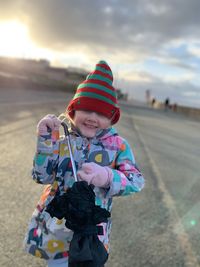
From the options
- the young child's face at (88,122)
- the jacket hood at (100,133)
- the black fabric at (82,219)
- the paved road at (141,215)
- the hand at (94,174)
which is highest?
the young child's face at (88,122)

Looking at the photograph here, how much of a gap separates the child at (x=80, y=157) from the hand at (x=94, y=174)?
117mm

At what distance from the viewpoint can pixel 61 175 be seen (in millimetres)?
2543

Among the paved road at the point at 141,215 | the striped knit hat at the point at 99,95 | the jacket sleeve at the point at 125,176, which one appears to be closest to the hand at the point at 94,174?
the jacket sleeve at the point at 125,176

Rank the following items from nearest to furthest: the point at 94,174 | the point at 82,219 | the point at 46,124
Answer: the point at 82,219 → the point at 94,174 → the point at 46,124

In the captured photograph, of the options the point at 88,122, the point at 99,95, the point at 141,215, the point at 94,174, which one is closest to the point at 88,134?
the point at 88,122

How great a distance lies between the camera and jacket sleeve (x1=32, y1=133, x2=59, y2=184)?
7.98ft

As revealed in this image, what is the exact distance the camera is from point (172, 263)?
3.54 m

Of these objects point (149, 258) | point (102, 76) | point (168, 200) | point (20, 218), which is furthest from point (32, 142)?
point (102, 76)

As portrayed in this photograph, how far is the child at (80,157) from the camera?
2477 millimetres

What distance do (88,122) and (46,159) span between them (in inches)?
13.1

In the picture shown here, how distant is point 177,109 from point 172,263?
183 feet

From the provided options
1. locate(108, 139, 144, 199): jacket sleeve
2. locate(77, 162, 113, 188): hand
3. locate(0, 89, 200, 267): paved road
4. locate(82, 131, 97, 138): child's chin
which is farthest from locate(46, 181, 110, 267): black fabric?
locate(0, 89, 200, 267): paved road

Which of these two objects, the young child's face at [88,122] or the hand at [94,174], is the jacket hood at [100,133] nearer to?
the young child's face at [88,122]

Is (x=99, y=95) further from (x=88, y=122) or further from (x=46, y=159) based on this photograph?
(x=46, y=159)
